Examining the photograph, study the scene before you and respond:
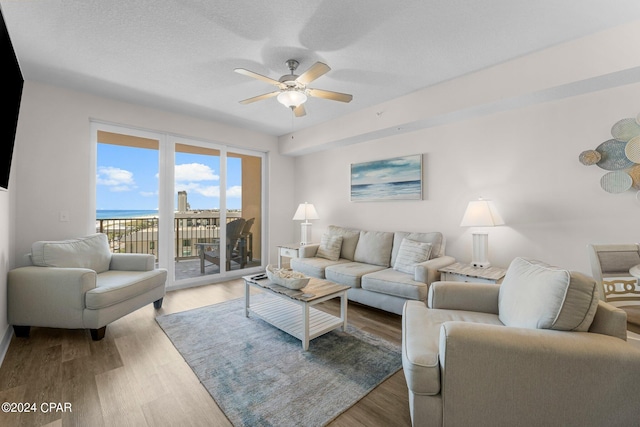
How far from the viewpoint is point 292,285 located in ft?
8.13

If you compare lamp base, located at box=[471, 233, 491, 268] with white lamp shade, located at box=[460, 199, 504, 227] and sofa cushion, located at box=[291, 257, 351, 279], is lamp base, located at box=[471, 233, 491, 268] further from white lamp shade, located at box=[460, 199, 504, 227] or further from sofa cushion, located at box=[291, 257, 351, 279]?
sofa cushion, located at box=[291, 257, 351, 279]

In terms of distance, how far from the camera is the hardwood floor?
5.07 feet

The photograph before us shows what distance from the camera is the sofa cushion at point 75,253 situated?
2570 millimetres

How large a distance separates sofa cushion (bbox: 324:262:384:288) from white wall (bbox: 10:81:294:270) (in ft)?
9.99

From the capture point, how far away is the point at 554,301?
1.29m

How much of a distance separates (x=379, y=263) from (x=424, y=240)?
652 mm

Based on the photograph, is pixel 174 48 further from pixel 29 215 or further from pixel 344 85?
pixel 29 215

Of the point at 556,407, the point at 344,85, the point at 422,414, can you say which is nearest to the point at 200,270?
the point at 344,85

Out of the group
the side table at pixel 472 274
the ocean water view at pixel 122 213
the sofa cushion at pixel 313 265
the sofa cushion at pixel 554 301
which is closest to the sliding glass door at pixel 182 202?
the ocean water view at pixel 122 213

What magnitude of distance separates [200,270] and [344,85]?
11.5 ft

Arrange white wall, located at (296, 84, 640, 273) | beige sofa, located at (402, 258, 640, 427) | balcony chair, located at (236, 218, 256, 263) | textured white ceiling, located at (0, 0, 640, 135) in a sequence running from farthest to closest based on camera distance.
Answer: balcony chair, located at (236, 218, 256, 263) < white wall, located at (296, 84, 640, 273) < textured white ceiling, located at (0, 0, 640, 135) < beige sofa, located at (402, 258, 640, 427)

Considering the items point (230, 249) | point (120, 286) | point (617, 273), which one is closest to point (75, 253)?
point (120, 286)

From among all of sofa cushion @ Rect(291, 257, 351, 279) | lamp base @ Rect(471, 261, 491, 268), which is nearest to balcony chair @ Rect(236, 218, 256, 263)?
sofa cushion @ Rect(291, 257, 351, 279)

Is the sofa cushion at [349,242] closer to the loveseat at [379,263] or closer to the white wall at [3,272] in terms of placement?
the loveseat at [379,263]
